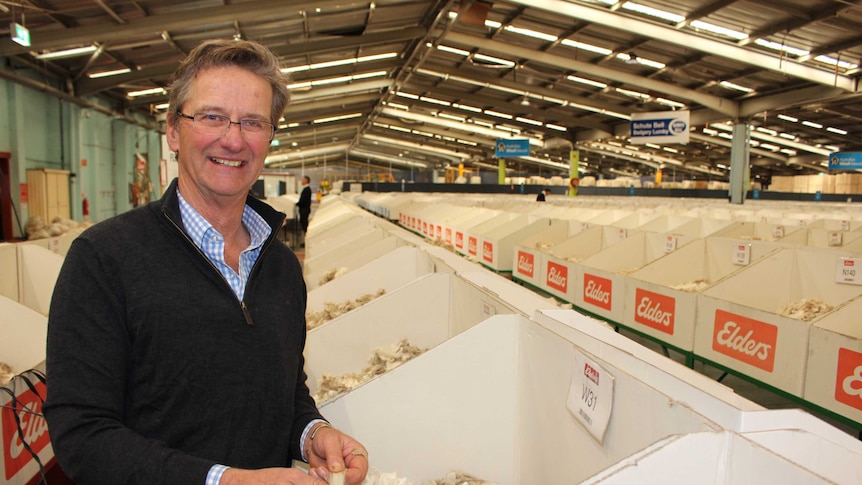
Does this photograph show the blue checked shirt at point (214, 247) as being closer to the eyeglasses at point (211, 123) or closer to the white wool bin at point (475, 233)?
the eyeglasses at point (211, 123)

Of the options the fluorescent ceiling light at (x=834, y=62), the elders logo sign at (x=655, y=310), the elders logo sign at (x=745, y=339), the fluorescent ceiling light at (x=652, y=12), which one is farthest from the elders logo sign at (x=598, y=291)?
the fluorescent ceiling light at (x=834, y=62)

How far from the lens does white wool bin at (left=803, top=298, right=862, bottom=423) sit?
9.65 feet

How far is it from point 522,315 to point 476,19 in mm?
9865

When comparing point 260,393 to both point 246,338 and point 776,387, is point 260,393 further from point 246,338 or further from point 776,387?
point 776,387

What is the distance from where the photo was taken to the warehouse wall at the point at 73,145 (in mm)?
9586

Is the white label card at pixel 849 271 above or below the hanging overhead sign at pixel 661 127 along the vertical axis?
below

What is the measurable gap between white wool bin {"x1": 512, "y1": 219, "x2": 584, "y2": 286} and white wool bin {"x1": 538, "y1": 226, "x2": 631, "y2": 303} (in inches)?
4.4

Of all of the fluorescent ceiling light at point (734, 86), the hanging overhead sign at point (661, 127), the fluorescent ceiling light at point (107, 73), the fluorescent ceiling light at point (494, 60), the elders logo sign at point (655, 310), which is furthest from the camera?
the fluorescent ceiling light at point (494, 60)

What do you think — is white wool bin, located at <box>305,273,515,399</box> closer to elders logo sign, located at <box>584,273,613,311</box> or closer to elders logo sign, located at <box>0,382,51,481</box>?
elders logo sign, located at <box>0,382,51,481</box>

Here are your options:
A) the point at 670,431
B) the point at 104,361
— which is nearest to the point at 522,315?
the point at 670,431

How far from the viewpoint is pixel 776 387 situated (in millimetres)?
3451

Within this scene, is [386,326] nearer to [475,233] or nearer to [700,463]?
[700,463]

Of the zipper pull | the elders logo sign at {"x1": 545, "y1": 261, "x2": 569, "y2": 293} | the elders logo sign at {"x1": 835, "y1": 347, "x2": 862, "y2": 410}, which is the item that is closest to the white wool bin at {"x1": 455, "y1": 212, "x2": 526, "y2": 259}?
the elders logo sign at {"x1": 545, "y1": 261, "x2": 569, "y2": 293}

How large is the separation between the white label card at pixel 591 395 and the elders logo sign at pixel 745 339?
8.33 ft
